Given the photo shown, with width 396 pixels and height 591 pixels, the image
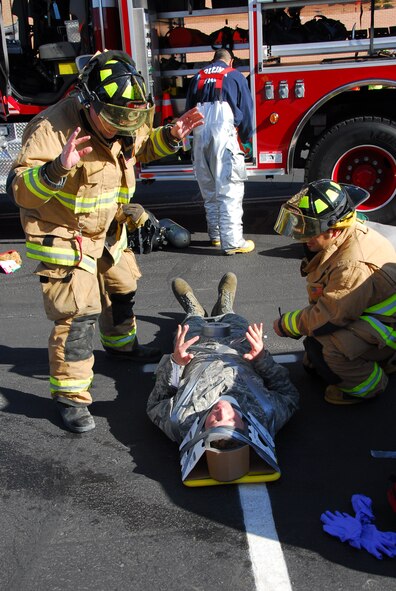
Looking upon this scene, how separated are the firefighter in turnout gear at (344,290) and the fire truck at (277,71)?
123 inches

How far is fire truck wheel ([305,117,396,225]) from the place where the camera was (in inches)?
278

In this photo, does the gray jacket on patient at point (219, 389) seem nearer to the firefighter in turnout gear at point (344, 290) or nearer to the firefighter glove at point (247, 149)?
the firefighter in turnout gear at point (344, 290)

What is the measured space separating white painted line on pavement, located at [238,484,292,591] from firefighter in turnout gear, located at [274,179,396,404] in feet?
3.28

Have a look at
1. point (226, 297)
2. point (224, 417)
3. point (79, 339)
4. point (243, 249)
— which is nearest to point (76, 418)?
point (79, 339)

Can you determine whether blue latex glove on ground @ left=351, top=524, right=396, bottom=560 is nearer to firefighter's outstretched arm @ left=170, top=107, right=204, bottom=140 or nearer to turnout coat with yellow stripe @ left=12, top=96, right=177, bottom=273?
turnout coat with yellow stripe @ left=12, top=96, right=177, bottom=273

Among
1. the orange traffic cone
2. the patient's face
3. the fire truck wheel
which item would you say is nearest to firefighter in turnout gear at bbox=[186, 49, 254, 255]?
the fire truck wheel

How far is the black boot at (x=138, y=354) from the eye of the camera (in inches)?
197

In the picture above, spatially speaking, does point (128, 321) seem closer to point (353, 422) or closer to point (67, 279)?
point (67, 279)

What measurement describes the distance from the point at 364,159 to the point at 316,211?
3516mm

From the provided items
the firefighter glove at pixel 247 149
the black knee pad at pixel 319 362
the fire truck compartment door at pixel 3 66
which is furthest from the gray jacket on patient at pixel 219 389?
the fire truck compartment door at pixel 3 66

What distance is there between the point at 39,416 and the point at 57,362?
1.57 ft

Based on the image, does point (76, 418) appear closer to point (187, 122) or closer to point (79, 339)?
point (79, 339)

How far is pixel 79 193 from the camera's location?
391 cm

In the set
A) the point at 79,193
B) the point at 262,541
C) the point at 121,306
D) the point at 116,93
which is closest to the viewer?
the point at 262,541
